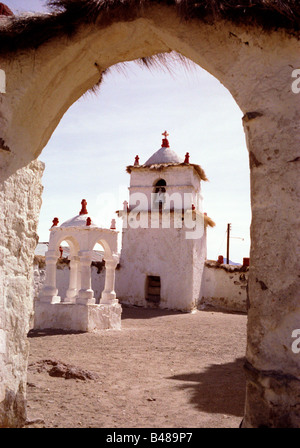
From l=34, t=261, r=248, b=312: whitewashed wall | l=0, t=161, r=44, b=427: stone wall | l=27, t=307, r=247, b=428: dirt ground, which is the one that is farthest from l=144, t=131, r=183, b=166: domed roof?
l=0, t=161, r=44, b=427: stone wall

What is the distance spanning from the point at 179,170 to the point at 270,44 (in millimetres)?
15271

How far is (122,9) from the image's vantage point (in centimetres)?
275

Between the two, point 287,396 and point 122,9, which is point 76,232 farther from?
point 287,396

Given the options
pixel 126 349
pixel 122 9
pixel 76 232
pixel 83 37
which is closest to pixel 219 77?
pixel 122 9

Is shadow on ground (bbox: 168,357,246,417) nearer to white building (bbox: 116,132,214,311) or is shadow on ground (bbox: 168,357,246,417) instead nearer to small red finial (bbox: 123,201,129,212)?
white building (bbox: 116,132,214,311)

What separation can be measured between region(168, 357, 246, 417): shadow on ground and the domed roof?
1259 centimetres

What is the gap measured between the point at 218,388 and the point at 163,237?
12.1 metres

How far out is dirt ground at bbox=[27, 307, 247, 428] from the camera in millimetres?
4020

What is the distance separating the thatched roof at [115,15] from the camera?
7.87ft

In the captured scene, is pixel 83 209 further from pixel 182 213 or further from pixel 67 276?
pixel 67 276

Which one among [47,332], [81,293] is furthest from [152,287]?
[47,332]

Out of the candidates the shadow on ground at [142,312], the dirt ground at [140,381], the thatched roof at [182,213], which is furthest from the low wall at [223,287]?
the dirt ground at [140,381]

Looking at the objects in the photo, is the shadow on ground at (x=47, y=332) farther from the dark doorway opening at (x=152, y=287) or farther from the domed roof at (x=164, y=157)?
the domed roof at (x=164, y=157)

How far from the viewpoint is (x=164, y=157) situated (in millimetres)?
18672
